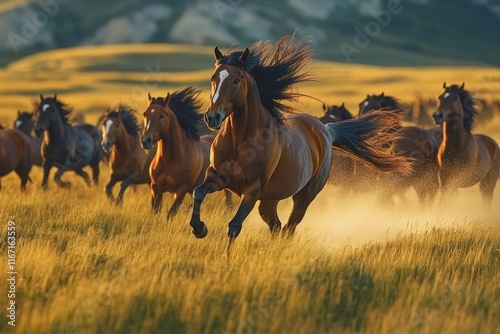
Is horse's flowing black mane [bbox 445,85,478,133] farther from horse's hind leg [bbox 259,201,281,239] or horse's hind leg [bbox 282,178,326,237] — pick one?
horse's hind leg [bbox 259,201,281,239]

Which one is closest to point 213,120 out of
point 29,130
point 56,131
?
point 56,131

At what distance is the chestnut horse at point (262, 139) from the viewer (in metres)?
7.62

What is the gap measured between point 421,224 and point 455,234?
2.65 meters

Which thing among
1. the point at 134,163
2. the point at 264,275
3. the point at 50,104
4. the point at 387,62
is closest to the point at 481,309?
the point at 264,275

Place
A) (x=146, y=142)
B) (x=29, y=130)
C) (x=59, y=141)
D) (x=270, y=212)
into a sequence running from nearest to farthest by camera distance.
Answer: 1. (x=270, y=212)
2. (x=146, y=142)
3. (x=59, y=141)
4. (x=29, y=130)

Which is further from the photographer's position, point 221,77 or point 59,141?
point 59,141

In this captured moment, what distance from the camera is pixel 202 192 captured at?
764cm

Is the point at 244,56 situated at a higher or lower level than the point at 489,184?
higher

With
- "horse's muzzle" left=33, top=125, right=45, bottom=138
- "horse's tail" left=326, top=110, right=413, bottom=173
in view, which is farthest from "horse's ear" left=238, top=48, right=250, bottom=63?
"horse's muzzle" left=33, top=125, right=45, bottom=138

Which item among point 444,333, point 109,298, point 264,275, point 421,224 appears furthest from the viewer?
point 421,224

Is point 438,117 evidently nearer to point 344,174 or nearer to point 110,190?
point 344,174

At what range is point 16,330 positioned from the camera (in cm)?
532

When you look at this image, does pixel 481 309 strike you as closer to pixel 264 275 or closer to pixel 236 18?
pixel 264 275

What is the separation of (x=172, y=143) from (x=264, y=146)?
166 inches
